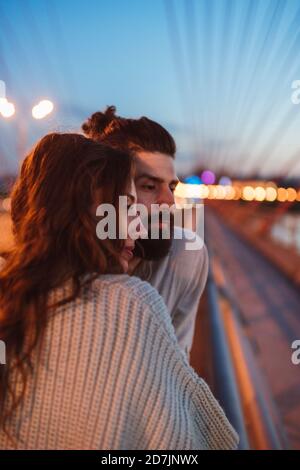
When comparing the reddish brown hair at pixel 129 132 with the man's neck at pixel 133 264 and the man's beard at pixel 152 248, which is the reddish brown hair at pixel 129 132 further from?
the man's neck at pixel 133 264

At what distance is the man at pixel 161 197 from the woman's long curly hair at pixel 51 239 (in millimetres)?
780

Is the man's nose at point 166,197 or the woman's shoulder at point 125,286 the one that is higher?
the man's nose at point 166,197

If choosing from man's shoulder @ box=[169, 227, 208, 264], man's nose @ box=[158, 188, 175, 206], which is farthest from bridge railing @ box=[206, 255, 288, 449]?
man's nose @ box=[158, 188, 175, 206]

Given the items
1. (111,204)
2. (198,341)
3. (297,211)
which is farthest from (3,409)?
(297,211)

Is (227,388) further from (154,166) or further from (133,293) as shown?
(133,293)

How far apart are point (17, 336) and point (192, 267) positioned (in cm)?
116

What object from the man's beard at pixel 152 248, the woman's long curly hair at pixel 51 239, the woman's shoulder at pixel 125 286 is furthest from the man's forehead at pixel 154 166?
the woman's shoulder at pixel 125 286

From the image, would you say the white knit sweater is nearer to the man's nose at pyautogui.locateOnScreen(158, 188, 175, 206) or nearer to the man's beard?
the man's beard

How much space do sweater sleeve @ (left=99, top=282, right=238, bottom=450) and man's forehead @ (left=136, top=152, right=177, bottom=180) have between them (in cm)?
104

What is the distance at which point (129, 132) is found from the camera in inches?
88.0

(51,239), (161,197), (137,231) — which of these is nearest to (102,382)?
(51,239)

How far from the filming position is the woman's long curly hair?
117 centimetres

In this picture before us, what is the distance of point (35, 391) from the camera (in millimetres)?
1153

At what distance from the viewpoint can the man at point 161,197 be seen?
7.00ft
